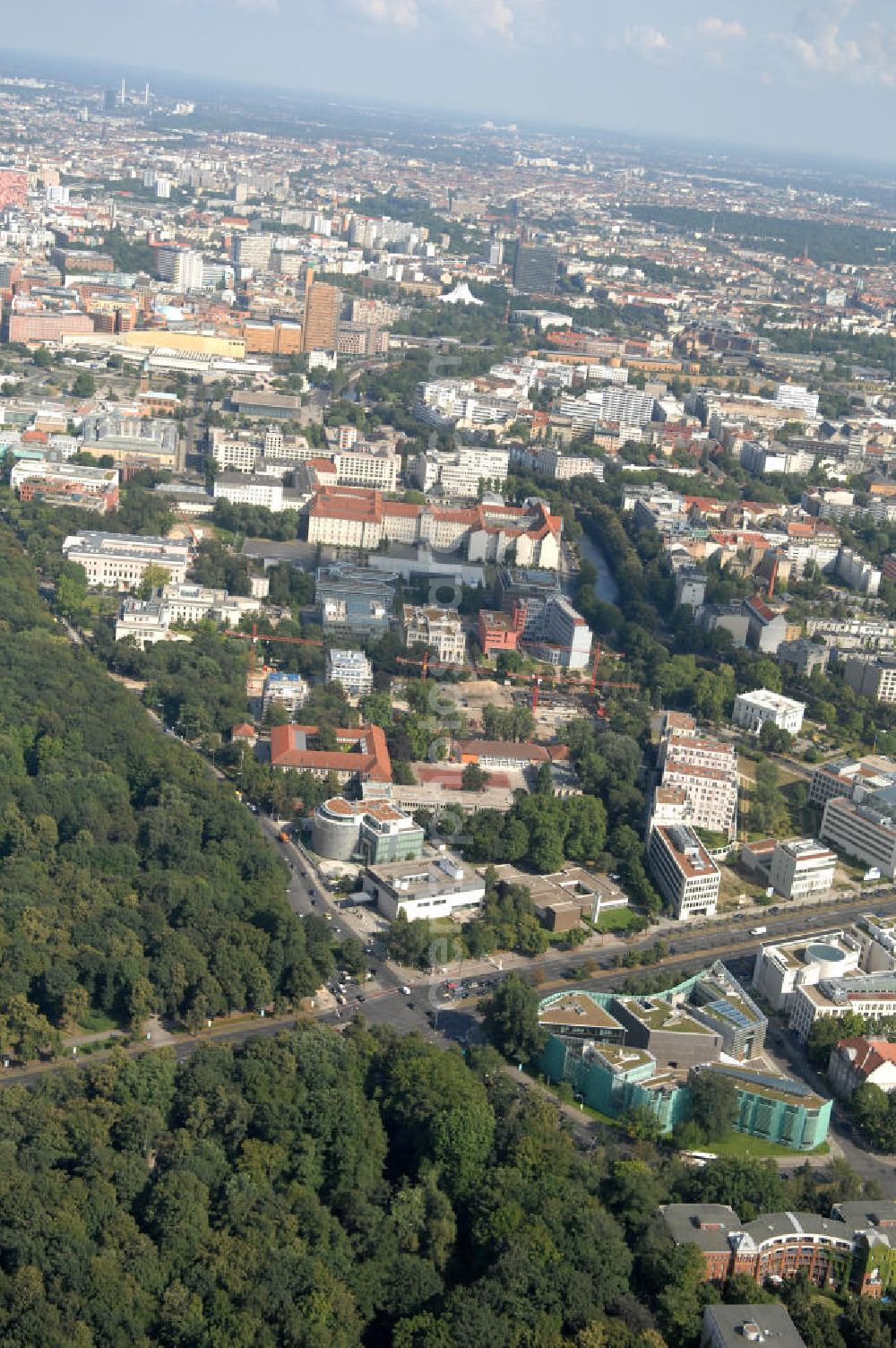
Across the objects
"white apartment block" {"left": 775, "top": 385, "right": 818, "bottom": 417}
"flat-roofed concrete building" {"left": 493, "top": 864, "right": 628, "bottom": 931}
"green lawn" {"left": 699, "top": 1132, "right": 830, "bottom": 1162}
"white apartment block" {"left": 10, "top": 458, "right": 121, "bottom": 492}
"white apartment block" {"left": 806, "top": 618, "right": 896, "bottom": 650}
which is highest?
"white apartment block" {"left": 775, "top": 385, "right": 818, "bottom": 417}

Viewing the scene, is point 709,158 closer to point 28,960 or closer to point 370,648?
point 370,648

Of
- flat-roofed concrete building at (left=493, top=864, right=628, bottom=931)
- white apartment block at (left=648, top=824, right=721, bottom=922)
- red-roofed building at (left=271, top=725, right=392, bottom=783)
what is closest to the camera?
flat-roofed concrete building at (left=493, top=864, right=628, bottom=931)

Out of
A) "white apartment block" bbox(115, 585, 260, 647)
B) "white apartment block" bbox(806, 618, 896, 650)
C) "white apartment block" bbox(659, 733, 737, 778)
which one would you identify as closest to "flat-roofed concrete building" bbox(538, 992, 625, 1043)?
"white apartment block" bbox(659, 733, 737, 778)

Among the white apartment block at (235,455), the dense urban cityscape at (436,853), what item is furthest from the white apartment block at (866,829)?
the white apartment block at (235,455)

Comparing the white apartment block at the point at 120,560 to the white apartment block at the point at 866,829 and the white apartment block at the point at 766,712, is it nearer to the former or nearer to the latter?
the white apartment block at the point at 766,712

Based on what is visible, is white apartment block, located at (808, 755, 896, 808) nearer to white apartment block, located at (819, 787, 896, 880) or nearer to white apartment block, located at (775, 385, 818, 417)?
white apartment block, located at (819, 787, 896, 880)

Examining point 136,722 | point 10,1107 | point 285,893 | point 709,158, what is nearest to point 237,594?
point 136,722

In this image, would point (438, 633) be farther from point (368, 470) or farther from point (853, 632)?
point (368, 470)

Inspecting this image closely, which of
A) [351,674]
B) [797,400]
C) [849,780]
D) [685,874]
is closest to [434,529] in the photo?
[351,674]
